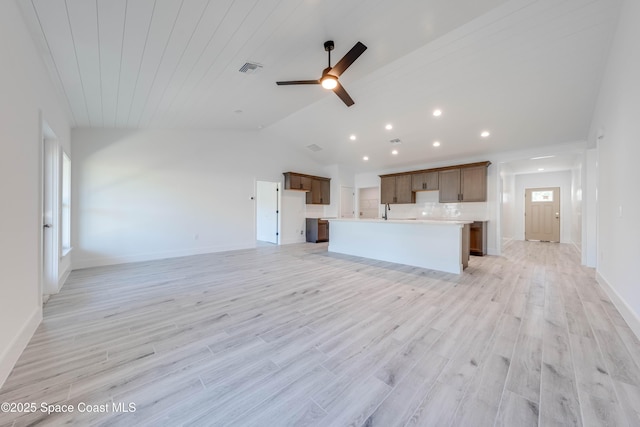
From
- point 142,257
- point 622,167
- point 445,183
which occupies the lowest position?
point 142,257

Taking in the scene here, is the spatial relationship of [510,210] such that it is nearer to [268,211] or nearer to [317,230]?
[317,230]

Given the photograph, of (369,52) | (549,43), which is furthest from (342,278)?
(549,43)

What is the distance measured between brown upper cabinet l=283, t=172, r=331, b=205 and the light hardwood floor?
4.50 m

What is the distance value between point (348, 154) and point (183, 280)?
5.64 meters

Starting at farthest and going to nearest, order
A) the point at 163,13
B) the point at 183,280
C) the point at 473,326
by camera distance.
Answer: the point at 183,280, the point at 473,326, the point at 163,13

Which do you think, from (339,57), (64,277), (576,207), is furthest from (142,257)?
(576,207)

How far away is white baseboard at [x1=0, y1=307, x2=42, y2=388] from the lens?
158 cm

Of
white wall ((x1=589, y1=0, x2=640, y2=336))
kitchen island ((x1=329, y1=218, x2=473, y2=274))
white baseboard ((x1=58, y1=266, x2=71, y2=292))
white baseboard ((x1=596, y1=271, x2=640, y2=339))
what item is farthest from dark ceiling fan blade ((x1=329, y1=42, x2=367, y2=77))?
white baseboard ((x1=58, y1=266, x2=71, y2=292))

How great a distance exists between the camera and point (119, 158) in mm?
4898

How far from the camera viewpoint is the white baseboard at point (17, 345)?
1575 mm

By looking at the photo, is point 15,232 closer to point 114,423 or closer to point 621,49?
point 114,423

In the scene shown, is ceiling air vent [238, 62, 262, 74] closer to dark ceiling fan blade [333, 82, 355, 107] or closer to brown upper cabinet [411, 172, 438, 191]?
dark ceiling fan blade [333, 82, 355, 107]

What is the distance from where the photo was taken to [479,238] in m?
6.00

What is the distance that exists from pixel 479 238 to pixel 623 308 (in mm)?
3638
